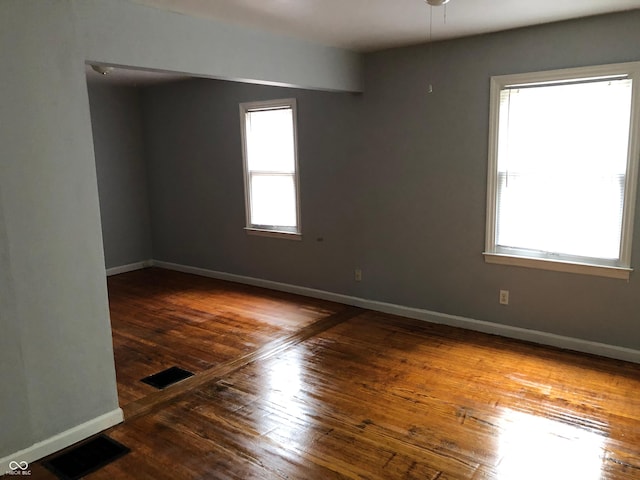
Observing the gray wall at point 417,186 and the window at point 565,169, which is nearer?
the window at point 565,169

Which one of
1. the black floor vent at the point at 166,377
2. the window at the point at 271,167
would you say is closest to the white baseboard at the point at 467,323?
the window at the point at 271,167

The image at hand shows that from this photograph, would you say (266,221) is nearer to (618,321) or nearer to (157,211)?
(157,211)

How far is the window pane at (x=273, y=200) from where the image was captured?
5.37m

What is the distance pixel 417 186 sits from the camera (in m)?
4.37

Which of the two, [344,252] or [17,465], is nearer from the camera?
[17,465]

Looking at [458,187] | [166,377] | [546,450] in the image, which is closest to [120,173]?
[166,377]

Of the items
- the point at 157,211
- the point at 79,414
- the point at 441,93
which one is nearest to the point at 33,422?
the point at 79,414

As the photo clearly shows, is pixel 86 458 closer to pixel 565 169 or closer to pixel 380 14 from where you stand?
pixel 380 14

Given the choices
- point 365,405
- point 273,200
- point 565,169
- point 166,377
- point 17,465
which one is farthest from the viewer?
point 273,200

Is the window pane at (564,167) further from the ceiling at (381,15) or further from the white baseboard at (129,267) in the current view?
the white baseboard at (129,267)

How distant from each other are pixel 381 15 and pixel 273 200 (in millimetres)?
2685

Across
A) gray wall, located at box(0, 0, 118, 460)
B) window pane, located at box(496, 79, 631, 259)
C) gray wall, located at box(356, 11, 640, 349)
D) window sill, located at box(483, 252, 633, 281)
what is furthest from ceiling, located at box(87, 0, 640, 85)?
window sill, located at box(483, 252, 633, 281)

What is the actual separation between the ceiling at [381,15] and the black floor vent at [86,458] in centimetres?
244

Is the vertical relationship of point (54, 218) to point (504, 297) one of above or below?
above
